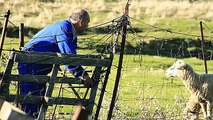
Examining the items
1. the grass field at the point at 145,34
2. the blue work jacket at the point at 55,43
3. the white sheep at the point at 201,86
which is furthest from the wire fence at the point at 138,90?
the white sheep at the point at 201,86

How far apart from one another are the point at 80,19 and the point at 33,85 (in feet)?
4.11

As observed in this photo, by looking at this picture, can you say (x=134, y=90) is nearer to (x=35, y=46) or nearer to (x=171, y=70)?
(x=171, y=70)

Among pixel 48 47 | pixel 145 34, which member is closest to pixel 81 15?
pixel 48 47

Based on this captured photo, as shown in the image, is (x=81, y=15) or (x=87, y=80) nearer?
(x=87, y=80)

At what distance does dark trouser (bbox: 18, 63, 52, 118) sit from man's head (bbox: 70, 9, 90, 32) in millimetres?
732

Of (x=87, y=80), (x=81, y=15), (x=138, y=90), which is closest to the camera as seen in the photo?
(x=87, y=80)

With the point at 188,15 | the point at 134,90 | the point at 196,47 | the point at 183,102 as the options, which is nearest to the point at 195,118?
the point at 183,102

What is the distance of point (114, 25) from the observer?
8344 mm

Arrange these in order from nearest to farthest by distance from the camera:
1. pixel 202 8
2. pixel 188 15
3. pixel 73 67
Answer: pixel 73 67
pixel 188 15
pixel 202 8

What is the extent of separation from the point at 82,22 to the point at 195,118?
3.74m

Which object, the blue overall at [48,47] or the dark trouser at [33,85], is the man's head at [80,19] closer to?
the blue overall at [48,47]

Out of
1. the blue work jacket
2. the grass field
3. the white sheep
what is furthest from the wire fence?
the white sheep

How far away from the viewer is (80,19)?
8586 mm

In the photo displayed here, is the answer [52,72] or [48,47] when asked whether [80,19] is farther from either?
[52,72]
